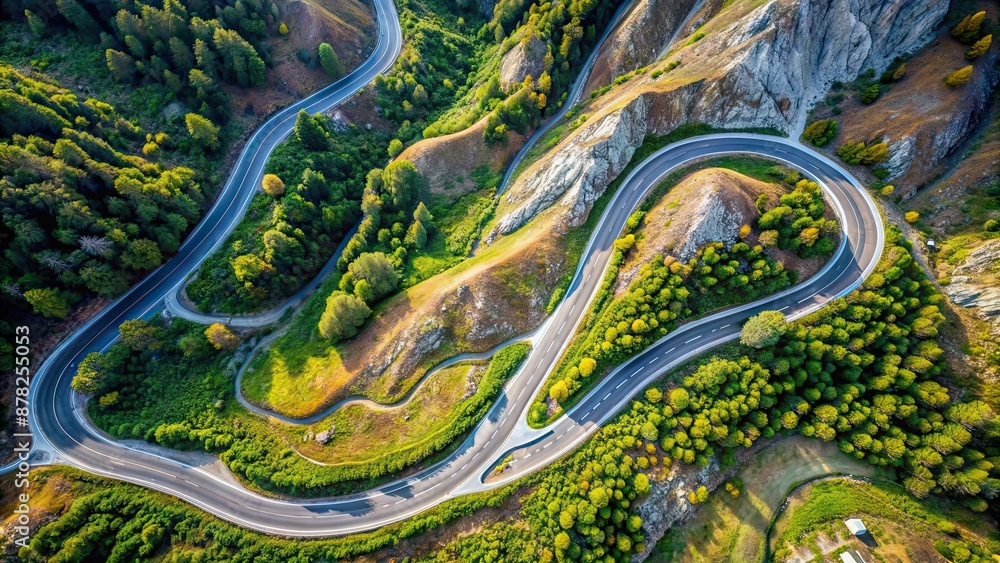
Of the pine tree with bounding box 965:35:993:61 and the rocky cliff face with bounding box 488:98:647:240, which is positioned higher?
the pine tree with bounding box 965:35:993:61

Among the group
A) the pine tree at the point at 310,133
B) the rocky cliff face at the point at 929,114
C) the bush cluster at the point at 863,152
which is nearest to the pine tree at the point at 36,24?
the pine tree at the point at 310,133

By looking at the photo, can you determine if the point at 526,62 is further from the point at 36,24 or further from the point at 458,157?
the point at 36,24

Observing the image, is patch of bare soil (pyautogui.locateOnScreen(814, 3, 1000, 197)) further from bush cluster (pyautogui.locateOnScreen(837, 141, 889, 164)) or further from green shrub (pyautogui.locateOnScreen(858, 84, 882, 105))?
bush cluster (pyautogui.locateOnScreen(837, 141, 889, 164))

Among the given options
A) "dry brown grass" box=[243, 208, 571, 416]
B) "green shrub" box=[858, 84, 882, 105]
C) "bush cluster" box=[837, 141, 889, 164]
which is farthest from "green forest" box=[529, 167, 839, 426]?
"green shrub" box=[858, 84, 882, 105]

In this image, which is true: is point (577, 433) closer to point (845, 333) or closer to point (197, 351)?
point (845, 333)

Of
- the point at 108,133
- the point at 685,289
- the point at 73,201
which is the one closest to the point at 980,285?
the point at 685,289
